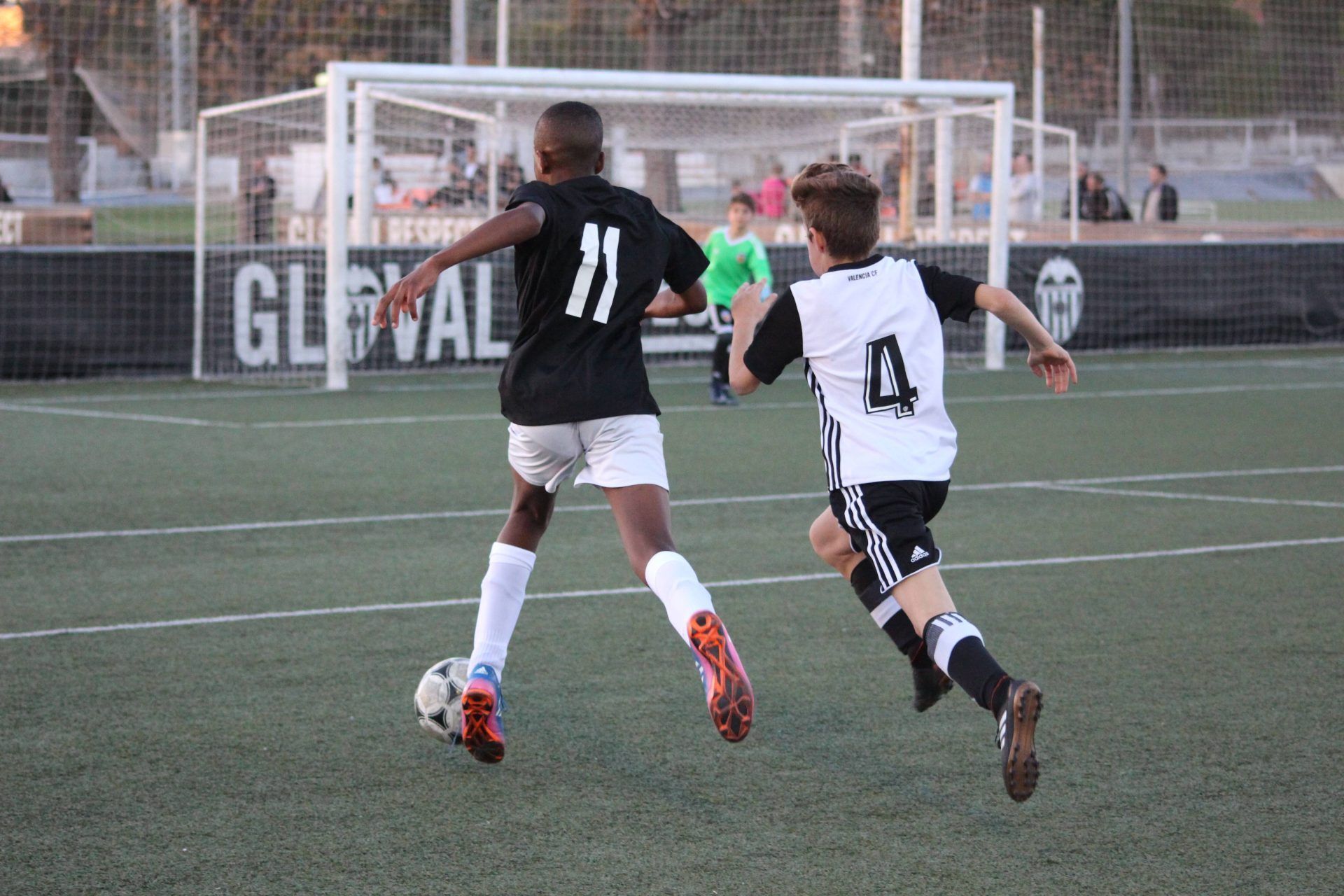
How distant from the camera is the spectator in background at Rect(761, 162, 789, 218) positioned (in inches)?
941

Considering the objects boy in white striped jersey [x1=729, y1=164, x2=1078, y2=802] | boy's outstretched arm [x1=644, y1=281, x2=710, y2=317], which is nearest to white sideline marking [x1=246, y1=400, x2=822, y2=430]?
boy's outstretched arm [x1=644, y1=281, x2=710, y2=317]

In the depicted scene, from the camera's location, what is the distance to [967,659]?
12.9ft

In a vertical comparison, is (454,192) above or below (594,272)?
above

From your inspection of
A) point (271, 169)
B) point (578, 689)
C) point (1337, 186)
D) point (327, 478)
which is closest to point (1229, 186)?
point (1337, 186)

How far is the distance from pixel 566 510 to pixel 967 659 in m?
5.21

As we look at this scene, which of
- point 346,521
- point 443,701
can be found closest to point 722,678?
point 443,701

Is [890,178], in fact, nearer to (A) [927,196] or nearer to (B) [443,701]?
(A) [927,196]

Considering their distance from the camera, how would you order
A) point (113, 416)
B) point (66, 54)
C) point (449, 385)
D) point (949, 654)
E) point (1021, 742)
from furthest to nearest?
point (66, 54) < point (449, 385) < point (113, 416) < point (949, 654) < point (1021, 742)

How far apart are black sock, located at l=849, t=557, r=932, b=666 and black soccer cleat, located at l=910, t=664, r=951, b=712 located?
1.0 inches

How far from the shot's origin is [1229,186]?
139 feet

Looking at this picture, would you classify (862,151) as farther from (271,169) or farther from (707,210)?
(271,169)

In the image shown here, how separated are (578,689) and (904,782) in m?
1.36

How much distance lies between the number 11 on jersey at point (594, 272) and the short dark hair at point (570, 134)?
22 cm

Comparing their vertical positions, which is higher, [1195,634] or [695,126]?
[695,126]
